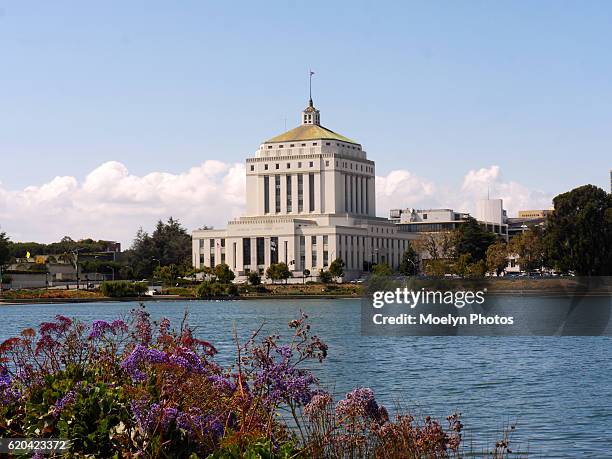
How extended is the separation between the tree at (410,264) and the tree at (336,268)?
10653 millimetres

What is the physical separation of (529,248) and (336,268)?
2862 cm

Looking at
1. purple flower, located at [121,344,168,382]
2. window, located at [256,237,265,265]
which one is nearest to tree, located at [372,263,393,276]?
window, located at [256,237,265,265]

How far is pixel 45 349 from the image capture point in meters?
18.6

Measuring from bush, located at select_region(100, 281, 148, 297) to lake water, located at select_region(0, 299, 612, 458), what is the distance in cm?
8028

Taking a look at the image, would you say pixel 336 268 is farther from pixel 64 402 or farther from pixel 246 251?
pixel 64 402

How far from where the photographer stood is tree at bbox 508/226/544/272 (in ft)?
521

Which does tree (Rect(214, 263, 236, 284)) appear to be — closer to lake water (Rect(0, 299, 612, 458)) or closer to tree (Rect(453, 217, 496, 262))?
tree (Rect(453, 217, 496, 262))

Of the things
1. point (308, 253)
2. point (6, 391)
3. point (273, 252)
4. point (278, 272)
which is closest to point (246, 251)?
point (273, 252)

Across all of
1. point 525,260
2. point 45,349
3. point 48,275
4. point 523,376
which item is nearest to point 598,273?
point 525,260

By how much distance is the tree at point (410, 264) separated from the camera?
182m

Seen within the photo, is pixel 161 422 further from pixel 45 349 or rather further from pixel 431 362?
pixel 431 362

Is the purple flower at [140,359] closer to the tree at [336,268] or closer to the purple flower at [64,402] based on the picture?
the purple flower at [64,402]

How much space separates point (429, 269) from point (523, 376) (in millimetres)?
125433

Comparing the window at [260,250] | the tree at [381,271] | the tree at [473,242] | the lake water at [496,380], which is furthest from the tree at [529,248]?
the lake water at [496,380]
